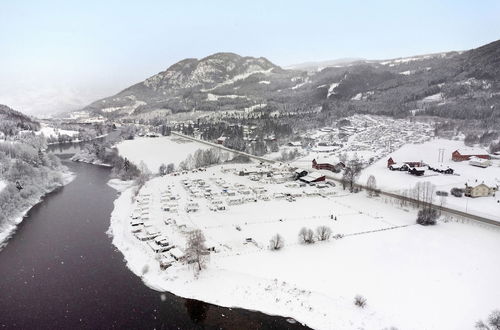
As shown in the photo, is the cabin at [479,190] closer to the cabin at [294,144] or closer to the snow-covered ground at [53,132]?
the cabin at [294,144]

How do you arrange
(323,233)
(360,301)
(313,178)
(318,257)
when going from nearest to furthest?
(360,301) < (318,257) < (323,233) < (313,178)

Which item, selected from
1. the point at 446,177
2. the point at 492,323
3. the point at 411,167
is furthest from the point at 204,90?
the point at 492,323

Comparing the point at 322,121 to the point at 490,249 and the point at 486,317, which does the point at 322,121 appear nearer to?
the point at 490,249

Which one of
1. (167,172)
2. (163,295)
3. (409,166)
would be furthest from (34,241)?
(409,166)

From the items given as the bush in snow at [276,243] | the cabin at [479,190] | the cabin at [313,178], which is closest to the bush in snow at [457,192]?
the cabin at [479,190]

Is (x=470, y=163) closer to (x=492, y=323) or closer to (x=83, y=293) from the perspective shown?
(x=492, y=323)

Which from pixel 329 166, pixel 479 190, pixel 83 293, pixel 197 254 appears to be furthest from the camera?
pixel 329 166
